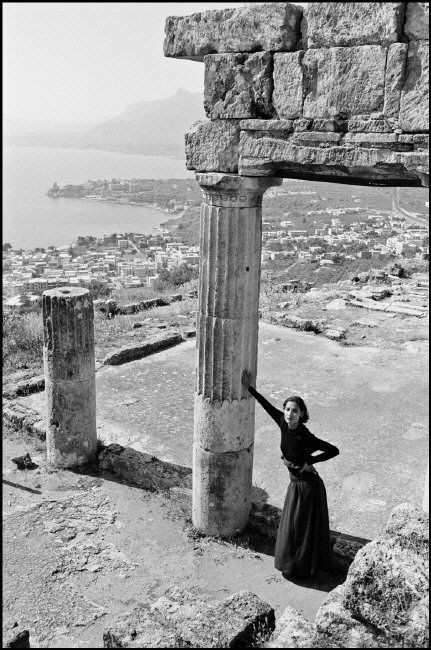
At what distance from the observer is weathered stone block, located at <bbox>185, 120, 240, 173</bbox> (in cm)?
602

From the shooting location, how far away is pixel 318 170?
19.2ft

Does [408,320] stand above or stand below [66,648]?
above

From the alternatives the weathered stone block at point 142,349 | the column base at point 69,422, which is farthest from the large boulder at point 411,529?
the weathered stone block at point 142,349

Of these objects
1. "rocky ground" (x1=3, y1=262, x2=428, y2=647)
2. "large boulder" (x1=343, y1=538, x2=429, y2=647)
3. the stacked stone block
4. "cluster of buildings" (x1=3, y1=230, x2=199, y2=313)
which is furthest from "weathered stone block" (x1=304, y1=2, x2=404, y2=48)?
"cluster of buildings" (x1=3, y1=230, x2=199, y2=313)

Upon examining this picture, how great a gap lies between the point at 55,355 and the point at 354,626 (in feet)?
19.0

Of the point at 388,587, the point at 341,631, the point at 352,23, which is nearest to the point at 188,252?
the point at 352,23

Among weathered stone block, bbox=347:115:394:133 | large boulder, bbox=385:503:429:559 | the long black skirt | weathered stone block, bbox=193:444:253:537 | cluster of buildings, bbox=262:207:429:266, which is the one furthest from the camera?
cluster of buildings, bbox=262:207:429:266

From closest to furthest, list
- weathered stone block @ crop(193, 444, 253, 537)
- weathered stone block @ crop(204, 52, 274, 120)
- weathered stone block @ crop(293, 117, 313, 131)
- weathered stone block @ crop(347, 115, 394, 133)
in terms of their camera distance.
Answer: weathered stone block @ crop(347, 115, 394, 133), weathered stone block @ crop(293, 117, 313, 131), weathered stone block @ crop(204, 52, 274, 120), weathered stone block @ crop(193, 444, 253, 537)

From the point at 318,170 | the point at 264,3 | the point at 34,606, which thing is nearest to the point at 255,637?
the point at 34,606

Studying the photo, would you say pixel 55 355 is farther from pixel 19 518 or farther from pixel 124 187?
pixel 124 187

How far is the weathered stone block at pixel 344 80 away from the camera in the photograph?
5.21m

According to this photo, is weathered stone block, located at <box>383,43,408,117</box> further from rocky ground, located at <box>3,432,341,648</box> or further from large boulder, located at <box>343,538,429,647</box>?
rocky ground, located at <box>3,432,341,648</box>

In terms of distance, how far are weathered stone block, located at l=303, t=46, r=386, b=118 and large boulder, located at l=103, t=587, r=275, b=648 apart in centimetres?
410

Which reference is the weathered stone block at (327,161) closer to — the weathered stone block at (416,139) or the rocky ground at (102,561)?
the weathered stone block at (416,139)
